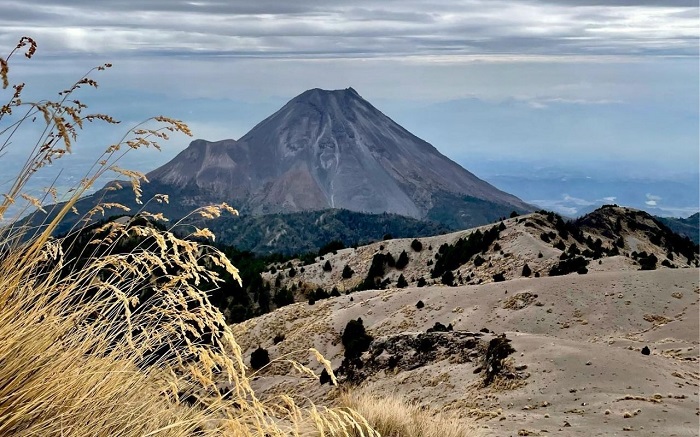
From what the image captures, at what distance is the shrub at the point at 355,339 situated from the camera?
2636 centimetres

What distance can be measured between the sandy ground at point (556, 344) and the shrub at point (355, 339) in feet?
2.31

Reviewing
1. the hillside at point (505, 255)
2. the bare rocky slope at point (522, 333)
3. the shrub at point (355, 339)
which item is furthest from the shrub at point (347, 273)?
the shrub at point (355, 339)

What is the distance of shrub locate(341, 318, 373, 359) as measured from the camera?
2636 centimetres

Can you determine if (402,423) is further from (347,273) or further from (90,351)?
(347,273)

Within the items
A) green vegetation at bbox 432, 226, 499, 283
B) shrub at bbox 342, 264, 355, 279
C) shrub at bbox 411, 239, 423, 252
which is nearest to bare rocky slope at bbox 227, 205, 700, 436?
green vegetation at bbox 432, 226, 499, 283

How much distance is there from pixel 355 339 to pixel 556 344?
39.8 feet

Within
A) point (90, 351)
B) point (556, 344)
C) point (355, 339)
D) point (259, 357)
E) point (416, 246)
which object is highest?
point (90, 351)

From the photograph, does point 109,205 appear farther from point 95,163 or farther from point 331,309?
point 331,309

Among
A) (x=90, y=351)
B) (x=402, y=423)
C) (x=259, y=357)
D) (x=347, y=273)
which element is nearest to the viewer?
(x=90, y=351)

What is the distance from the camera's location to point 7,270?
306 centimetres

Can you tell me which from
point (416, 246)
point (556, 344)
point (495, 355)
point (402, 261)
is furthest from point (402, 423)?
point (416, 246)

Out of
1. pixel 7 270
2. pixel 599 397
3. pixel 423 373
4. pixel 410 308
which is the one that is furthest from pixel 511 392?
pixel 410 308

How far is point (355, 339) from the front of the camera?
28.7m

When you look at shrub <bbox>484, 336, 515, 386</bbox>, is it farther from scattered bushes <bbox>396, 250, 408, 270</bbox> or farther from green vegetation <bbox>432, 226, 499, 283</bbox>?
scattered bushes <bbox>396, 250, 408, 270</bbox>
